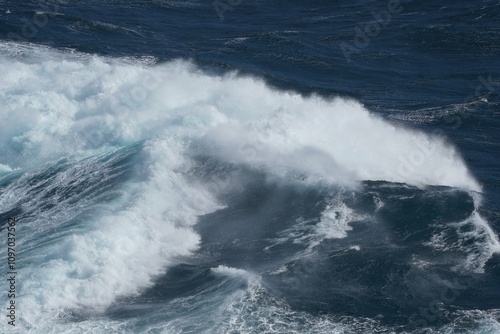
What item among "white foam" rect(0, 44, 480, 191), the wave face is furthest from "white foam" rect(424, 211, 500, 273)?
"white foam" rect(0, 44, 480, 191)

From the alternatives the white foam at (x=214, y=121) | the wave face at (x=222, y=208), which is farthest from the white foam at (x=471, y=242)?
the white foam at (x=214, y=121)

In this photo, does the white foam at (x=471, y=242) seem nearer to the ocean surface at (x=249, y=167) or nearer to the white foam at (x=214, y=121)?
A: the ocean surface at (x=249, y=167)

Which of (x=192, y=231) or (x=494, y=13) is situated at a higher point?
(x=494, y=13)

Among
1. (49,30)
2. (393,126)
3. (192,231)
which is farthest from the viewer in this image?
(49,30)

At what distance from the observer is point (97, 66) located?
66562 mm

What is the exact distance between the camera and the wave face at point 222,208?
1501 inches

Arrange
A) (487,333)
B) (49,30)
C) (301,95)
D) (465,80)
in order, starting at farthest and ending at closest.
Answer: (49,30) < (465,80) < (301,95) < (487,333)

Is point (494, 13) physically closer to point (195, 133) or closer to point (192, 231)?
point (195, 133)

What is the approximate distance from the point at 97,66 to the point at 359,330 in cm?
4006

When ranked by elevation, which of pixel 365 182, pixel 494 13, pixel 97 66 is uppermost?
pixel 494 13

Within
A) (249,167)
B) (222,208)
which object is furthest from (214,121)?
(222,208)

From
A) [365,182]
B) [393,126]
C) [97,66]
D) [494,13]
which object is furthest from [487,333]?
[494,13]

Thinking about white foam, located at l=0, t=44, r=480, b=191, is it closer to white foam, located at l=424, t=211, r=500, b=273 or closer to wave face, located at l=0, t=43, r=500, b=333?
wave face, located at l=0, t=43, r=500, b=333

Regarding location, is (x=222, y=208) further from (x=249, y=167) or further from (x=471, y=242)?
(x=471, y=242)
